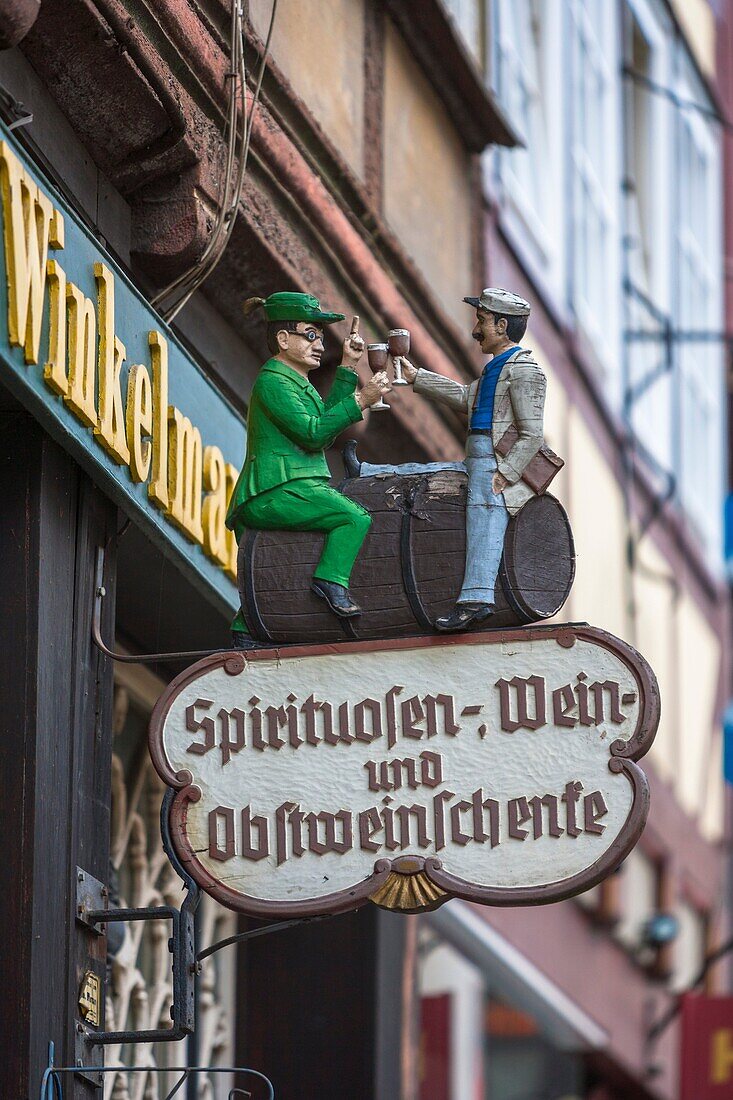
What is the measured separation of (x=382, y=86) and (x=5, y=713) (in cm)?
408

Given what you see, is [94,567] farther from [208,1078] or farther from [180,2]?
[208,1078]

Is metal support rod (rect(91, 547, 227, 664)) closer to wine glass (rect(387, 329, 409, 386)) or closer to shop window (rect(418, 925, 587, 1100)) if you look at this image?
wine glass (rect(387, 329, 409, 386))

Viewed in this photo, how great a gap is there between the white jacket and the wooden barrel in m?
0.06

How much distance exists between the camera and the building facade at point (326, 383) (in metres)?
5.82

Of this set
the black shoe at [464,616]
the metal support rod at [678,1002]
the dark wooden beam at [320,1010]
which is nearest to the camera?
the black shoe at [464,616]

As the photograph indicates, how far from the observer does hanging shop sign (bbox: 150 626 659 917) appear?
17.7 ft

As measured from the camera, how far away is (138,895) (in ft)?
25.5

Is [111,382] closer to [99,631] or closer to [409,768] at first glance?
[99,631]

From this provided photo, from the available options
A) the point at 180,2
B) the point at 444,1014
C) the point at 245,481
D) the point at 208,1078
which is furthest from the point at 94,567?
the point at 444,1014

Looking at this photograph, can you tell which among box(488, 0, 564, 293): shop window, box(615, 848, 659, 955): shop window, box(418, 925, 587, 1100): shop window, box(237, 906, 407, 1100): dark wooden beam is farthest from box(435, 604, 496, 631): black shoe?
box(615, 848, 659, 955): shop window

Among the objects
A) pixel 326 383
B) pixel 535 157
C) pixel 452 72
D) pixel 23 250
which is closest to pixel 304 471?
pixel 23 250

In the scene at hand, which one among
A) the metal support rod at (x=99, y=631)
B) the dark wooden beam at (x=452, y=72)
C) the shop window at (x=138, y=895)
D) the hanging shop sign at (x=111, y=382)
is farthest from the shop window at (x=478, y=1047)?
the metal support rod at (x=99, y=631)

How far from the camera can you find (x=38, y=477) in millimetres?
5895

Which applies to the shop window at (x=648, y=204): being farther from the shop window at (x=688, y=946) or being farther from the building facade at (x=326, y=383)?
the shop window at (x=688, y=946)
